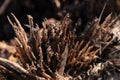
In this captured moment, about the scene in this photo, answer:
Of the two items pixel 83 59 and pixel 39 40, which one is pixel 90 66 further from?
pixel 39 40

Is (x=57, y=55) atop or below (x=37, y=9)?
below

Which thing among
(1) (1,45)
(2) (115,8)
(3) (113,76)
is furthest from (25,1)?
(3) (113,76)

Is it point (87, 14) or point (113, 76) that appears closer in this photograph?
point (113, 76)

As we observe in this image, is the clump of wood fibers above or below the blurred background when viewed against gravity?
below

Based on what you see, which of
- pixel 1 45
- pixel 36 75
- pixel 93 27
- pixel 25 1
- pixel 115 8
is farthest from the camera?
pixel 25 1

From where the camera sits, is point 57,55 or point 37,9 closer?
point 57,55

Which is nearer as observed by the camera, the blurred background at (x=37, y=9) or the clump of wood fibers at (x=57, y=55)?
the clump of wood fibers at (x=57, y=55)

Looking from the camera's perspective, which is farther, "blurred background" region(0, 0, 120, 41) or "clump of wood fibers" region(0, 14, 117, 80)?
"blurred background" region(0, 0, 120, 41)

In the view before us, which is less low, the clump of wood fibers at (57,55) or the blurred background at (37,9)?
the blurred background at (37,9)
